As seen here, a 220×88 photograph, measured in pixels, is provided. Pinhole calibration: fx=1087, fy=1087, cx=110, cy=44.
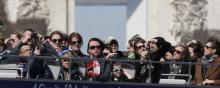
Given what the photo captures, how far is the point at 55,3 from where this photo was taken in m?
42.2

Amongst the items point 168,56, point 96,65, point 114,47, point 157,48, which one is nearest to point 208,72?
point 157,48

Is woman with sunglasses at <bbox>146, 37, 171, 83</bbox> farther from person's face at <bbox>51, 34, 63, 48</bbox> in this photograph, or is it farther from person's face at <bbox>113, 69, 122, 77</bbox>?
person's face at <bbox>51, 34, 63, 48</bbox>

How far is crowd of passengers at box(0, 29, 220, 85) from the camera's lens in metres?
13.6

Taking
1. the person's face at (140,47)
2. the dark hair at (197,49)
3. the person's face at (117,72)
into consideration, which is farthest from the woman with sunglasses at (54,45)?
the dark hair at (197,49)

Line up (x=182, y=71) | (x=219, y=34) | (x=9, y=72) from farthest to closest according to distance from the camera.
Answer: (x=219, y=34), (x=182, y=71), (x=9, y=72)

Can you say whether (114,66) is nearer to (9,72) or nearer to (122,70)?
(122,70)

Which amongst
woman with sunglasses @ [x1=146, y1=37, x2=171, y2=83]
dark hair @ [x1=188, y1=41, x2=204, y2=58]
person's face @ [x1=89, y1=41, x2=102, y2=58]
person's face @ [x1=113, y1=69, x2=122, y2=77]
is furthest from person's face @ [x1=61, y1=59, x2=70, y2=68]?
dark hair @ [x1=188, y1=41, x2=204, y2=58]

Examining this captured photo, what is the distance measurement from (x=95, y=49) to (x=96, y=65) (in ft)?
0.68

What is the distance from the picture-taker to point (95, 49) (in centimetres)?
1386

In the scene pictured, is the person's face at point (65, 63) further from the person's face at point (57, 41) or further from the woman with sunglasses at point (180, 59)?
the woman with sunglasses at point (180, 59)

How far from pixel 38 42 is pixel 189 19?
1095 inches

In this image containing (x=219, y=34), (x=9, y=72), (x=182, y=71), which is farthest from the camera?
(x=219, y=34)

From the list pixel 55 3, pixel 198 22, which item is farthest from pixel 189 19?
pixel 55 3

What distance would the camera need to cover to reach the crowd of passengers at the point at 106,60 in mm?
13562
